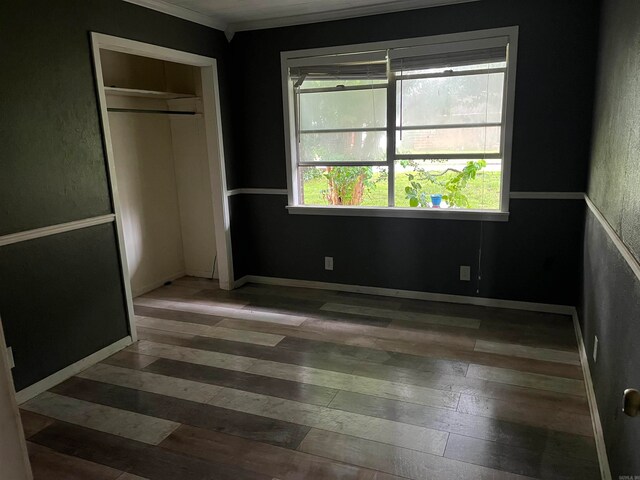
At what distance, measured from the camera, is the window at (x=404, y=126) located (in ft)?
11.8

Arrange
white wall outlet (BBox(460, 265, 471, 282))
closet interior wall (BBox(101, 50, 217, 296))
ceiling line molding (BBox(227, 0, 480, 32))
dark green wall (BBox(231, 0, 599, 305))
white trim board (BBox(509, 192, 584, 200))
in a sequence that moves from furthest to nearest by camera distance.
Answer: closet interior wall (BBox(101, 50, 217, 296)), white wall outlet (BBox(460, 265, 471, 282)), ceiling line molding (BBox(227, 0, 480, 32)), white trim board (BBox(509, 192, 584, 200)), dark green wall (BBox(231, 0, 599, 305))

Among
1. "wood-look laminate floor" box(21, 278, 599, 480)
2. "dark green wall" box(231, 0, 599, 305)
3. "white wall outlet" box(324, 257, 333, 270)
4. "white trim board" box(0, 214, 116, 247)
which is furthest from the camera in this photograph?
"white wall outlet" box(324, 257, 333, 270)

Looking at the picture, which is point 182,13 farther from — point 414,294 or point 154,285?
point 414,294

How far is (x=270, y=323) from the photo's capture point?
12.1ft

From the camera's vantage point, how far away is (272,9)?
3717 mm

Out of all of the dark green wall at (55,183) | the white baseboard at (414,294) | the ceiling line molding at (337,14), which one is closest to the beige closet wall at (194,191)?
the white baseboard at (414,294)

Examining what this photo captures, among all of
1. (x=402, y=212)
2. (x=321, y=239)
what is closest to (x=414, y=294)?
(x=402, y=212)

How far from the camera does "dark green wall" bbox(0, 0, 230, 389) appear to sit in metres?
2.54

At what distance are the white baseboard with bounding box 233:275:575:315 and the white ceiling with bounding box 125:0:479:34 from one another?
236 cm

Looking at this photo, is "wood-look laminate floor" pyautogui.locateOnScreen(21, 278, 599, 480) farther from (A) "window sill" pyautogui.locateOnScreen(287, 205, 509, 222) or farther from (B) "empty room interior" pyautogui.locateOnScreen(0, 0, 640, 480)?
(A) "window sill" pyautogui.locateOnScreen(287, 205, 509, 222)

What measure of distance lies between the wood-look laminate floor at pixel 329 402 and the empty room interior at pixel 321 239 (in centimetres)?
2

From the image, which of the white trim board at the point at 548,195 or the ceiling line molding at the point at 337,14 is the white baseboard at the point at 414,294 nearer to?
the white trim board at the point at 548,195

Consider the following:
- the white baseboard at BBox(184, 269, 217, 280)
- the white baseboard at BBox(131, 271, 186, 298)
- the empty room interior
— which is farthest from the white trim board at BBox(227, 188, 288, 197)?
the white baseboard at BBox(131, 271, 186, 298)

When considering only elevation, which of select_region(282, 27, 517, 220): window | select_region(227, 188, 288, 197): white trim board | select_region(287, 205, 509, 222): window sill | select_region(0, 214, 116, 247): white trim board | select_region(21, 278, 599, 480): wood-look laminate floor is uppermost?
select_region(282, 27, 517, 220): window
